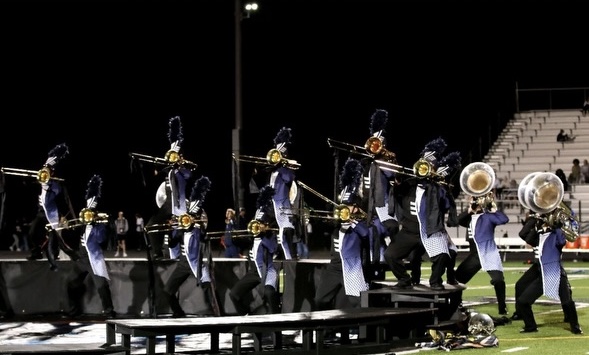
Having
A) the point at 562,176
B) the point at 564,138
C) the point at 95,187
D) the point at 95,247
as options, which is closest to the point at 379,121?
the point at 95,187

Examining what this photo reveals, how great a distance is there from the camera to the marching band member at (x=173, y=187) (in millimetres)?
16828

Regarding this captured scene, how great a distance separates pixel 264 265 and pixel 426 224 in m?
2.54

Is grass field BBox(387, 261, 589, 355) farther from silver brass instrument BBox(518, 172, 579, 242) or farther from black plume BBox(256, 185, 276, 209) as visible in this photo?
black plume BBox(256, 185, 276, 209)

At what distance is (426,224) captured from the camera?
1330cm

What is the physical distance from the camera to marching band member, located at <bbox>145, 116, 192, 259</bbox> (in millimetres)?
16828

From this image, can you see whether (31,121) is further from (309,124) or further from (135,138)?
(309,124)

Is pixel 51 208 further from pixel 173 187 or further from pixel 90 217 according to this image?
pixel 173 187

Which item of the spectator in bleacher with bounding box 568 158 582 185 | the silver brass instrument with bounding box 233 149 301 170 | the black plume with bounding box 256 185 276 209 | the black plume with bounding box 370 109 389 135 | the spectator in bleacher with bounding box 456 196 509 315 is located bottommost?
the spectator in bleacher with bounding box 456 196 509 315

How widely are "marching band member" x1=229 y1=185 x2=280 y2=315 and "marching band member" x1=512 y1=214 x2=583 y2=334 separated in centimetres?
324

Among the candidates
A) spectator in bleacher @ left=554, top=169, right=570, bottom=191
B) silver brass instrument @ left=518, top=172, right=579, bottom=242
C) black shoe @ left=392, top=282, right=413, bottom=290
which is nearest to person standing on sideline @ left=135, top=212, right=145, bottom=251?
spectator in bleacher @ left=554, top=169, right=570, bottom=191

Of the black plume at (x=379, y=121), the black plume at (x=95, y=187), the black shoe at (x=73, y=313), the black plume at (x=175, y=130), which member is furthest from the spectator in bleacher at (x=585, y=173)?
the black plume at (x=95, y=187)

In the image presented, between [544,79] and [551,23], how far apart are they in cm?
213

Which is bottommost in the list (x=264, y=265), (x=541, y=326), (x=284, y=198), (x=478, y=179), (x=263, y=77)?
(x=541, y=326)

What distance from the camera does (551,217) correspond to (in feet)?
44.9
